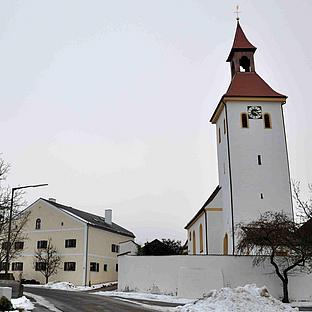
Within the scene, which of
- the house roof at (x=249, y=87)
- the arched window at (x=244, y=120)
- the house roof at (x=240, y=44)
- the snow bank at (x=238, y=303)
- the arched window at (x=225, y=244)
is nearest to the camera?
the snow bank at (x=238, y=303)

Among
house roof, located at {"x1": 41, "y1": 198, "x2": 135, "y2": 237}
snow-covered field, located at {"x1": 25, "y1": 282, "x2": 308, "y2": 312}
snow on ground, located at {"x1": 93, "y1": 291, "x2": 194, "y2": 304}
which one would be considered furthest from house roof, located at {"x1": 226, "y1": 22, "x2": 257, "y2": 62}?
snow-covered field, located at {"x1": 25, "y1": 282, "x2": 308, "y2": 312}

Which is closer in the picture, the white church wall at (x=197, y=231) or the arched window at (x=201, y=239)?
the white church wall at (x=197, y=231)

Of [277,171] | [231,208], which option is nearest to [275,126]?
[277,171]

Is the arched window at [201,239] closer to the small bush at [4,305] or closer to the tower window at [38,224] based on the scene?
the tower window at [38,224]

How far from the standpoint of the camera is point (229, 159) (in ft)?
123

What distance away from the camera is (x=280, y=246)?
95.7 ft

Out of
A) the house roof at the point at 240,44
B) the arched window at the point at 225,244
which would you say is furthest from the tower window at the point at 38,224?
the house roof at the point at 240,44

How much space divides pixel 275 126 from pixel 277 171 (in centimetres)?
381

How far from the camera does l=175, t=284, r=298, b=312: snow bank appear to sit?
66.5 ft

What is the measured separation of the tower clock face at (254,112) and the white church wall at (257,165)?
0.95 ft

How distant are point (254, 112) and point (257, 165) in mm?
4553

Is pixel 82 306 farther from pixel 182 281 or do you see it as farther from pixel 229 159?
pixel 229 159

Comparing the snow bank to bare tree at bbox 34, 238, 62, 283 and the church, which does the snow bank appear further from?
bare tree at bbox 34, 238, 62, 283

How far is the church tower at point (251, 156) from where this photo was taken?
3606 centimetres
